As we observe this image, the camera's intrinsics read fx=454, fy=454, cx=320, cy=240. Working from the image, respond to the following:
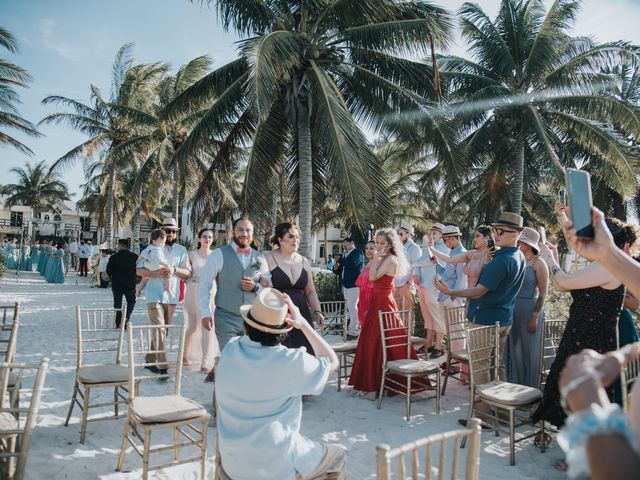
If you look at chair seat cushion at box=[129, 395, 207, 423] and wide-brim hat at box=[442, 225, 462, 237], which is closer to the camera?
chair seat cushion at box=[129, 395, 207, 423]

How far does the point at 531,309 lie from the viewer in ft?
17.4

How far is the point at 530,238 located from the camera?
519 centimetres

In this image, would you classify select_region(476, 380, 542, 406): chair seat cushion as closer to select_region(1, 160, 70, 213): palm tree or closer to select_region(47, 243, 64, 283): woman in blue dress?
select_region(47, 243, 64, 283): woman in blue dress

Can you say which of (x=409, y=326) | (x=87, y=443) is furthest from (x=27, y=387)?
(x=409, y=326)

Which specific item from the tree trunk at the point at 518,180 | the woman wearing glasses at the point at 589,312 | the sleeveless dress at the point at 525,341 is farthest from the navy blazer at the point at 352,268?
the tree trunk at the point at 518,180

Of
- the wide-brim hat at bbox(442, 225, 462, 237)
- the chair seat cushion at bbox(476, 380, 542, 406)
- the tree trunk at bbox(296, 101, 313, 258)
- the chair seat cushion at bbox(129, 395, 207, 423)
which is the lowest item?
the chair seat cushion at bbox(476, 380, 542, 406)

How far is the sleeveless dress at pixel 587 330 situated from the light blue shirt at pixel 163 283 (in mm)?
4902

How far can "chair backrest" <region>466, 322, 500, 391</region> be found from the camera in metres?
4.48

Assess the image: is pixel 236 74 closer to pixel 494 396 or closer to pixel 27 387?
pixel 27 387

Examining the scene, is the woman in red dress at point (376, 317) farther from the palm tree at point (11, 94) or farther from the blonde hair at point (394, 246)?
the palm tree at point (11, 94)

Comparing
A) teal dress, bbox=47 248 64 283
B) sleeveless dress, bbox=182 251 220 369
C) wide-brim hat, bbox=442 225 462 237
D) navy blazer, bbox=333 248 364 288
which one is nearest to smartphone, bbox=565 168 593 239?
sleeveless dress, bbox=182 251 220 369

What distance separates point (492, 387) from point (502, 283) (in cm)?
112

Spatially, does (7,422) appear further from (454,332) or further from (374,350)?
(454,332)

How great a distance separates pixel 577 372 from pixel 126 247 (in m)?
9.49
